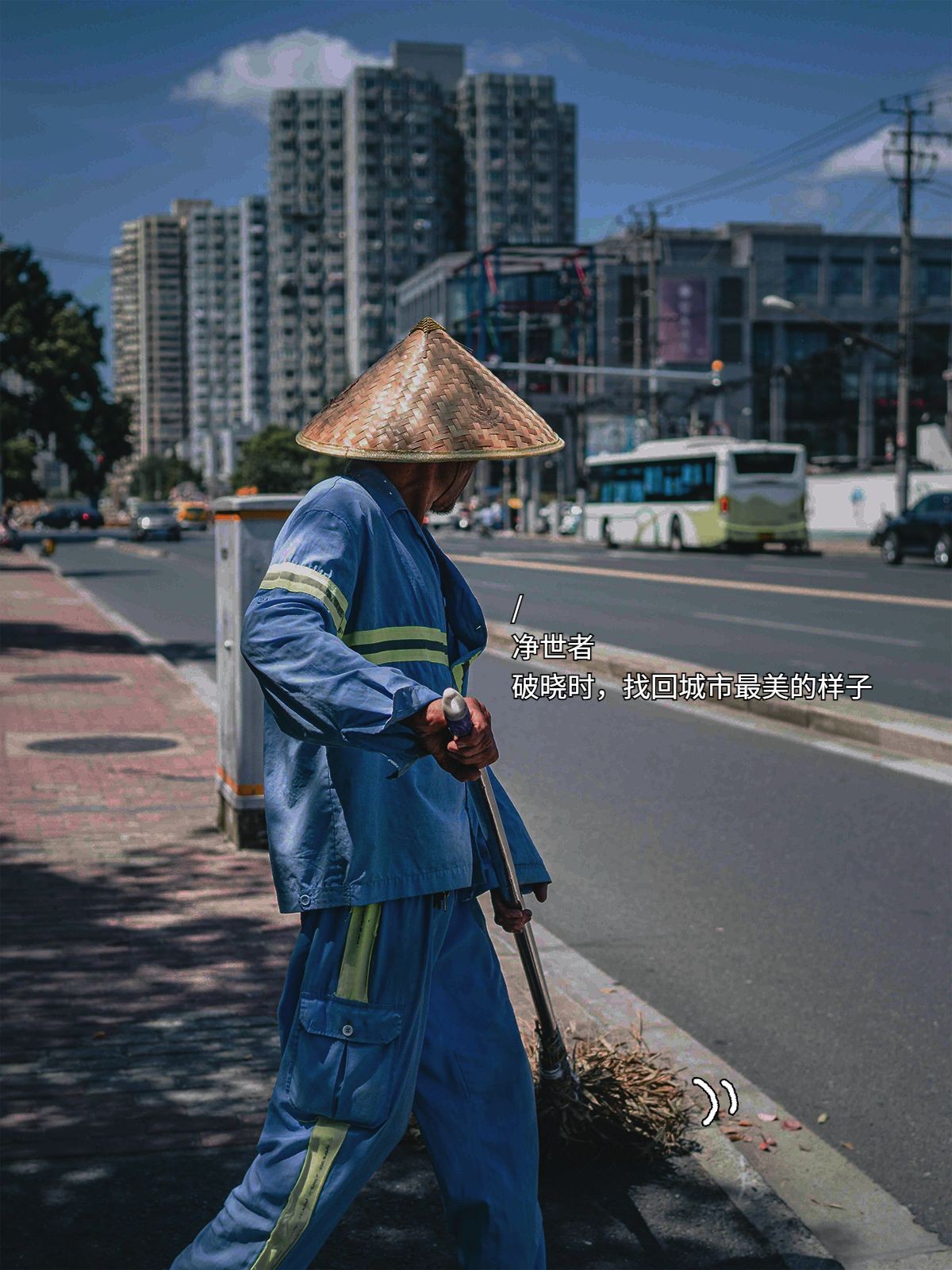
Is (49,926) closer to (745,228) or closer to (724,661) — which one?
(724,661)

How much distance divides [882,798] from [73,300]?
5979 centimetres

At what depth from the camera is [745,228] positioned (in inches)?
4734

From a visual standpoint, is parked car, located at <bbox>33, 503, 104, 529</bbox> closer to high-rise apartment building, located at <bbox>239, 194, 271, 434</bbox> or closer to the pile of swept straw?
high-rise apartment building, located at <bbox>239, 194, 271, 434</bbox>

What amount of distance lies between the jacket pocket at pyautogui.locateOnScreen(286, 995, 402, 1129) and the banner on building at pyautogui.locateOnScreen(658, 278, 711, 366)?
109601 millimetres

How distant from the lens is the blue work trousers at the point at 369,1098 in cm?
258

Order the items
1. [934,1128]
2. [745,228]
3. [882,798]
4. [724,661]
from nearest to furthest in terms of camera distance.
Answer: [934,1128] < [882,798] < [724,661] < [745,228]

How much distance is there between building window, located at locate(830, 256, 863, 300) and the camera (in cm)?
11781

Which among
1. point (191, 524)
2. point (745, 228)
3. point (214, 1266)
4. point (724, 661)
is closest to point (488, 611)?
point (724, 661)

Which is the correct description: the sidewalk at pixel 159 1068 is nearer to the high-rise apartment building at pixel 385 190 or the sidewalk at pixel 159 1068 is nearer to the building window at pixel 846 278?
the building window at pixel 846 278

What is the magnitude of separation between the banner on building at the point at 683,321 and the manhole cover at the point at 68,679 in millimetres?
98094

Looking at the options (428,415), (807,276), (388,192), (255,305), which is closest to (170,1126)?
(428,415)

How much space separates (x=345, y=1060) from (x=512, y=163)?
187 m

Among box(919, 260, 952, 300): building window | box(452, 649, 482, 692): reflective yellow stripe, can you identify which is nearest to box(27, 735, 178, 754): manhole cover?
box(452, 649, 482, 692): reflective yellow stripe

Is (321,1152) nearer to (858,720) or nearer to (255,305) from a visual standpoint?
(858,720)
